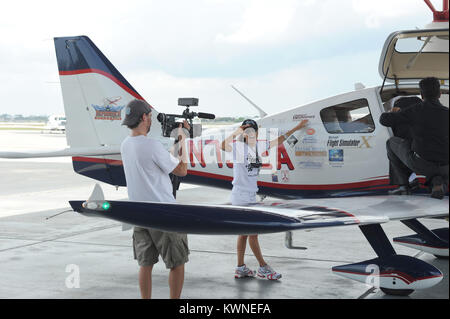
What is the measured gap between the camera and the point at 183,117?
5219 millimetres

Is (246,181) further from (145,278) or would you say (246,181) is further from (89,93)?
(89,93)

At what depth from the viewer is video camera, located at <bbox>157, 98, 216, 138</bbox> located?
191 inches

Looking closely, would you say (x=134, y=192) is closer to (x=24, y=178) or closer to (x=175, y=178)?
(x=175, y=178)

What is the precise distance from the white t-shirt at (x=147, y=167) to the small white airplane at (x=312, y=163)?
28 cm

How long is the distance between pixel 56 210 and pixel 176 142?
22.8 feet

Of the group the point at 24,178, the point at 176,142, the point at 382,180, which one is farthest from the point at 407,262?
the point at 24,178

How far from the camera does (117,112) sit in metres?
8.10

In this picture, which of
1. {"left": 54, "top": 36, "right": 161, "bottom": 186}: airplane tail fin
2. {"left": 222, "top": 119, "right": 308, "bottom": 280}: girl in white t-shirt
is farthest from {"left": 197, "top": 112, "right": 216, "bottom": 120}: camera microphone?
{"left": 54, "top": 36, "right": 161, "bottom": 186}: airplane tail fin

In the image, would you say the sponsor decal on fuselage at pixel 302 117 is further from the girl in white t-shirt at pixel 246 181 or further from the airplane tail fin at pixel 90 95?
the airplane tail fin at pixel 90 95

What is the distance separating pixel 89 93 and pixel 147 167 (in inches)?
171

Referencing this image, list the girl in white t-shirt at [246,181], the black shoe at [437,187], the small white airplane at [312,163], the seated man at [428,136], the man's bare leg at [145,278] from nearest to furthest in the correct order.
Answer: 1. the small white airplane at [312,163]
2. the man's bare leg at [145,278]
3. the seated man at [428,136]
4. the black shoe at [437,187]
5. the girl in white t-shirt at [246,181]

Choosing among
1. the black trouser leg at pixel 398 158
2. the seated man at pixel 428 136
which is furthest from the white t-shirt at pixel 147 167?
the black trouser leg at pixel 398 158

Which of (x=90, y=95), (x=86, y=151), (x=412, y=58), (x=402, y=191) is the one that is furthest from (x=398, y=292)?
(x=90, y=95)

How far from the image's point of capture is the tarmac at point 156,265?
5.38 metres
